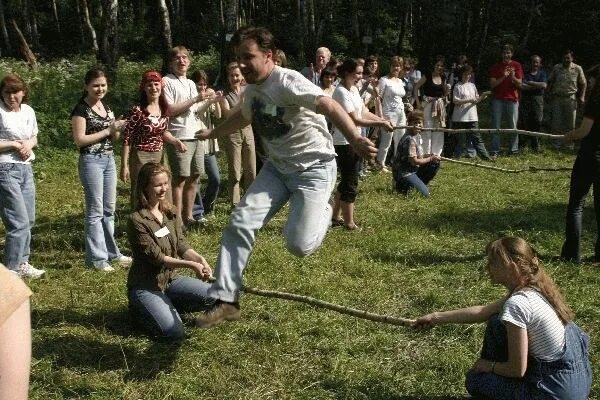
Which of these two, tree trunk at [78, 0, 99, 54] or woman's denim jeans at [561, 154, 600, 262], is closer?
woman's denim jeans at [561, 154, 600, 262]

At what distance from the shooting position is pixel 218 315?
4102mm

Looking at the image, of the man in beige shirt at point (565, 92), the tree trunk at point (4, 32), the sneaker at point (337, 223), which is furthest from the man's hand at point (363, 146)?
the tree trunk at point (4, 32)

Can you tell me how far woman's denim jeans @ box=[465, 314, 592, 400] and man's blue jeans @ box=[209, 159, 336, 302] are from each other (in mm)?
1244

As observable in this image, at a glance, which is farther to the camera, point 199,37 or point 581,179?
point 199,37

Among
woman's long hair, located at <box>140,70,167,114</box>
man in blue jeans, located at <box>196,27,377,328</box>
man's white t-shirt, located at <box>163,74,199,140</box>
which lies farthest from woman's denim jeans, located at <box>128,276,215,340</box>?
man's white t-shirt, located at <box>163,74,199,140</box>

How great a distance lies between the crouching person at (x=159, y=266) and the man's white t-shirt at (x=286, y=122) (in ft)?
3.04

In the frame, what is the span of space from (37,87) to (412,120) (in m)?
11.0

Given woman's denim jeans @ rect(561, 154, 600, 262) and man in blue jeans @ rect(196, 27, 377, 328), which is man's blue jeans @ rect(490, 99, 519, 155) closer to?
woman's denim jeans @ rect(561, 154, 600, 262)

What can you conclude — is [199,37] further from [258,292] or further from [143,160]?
[258,292]

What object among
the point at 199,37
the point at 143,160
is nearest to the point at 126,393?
the point at 143,160

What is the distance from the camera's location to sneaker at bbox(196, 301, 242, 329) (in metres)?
4.06

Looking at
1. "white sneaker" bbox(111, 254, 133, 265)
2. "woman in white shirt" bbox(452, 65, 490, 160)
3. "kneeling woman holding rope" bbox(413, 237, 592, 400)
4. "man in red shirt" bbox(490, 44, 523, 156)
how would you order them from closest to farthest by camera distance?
"kneeling woman holding rope" bbox(413, 237, 592, 400) → "white sneaker" bbox(111, 254, 133, 265) → "woman in white shirt" bbox(452, 65, 490, 160) → "man in red shirt" bbox(490, 44, 523, 156)

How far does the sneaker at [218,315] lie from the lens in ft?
13.3

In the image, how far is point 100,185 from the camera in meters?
6.39
